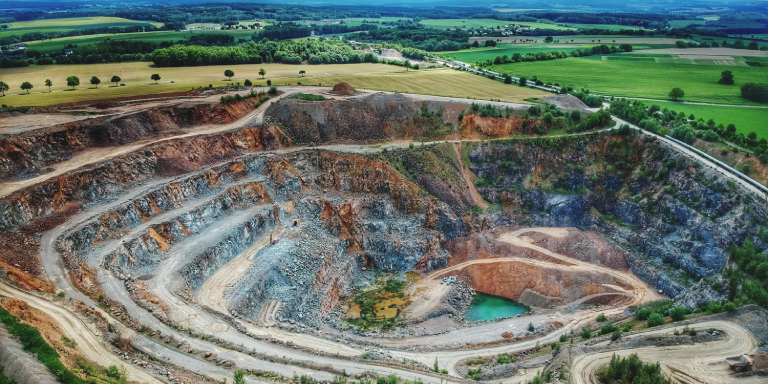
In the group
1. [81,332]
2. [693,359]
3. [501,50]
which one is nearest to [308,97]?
[81,332]

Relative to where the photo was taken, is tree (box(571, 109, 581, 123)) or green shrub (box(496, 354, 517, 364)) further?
tree (box(571, 109, 581, 123))

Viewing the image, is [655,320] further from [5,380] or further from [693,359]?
[5,380]

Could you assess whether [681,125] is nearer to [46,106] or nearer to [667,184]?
[667,184]

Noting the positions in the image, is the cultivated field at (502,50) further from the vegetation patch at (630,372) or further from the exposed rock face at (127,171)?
the vegetation patch at (630,372)

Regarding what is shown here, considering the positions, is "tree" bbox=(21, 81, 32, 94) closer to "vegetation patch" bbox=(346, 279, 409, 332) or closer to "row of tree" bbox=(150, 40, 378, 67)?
"row of tree" bbox=(150, 40, 378, 67)

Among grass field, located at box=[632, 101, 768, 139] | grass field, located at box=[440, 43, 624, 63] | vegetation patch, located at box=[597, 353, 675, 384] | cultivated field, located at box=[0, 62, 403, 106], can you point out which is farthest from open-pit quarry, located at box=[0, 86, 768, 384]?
grass field, located at box=[440, 43, 624, 63]

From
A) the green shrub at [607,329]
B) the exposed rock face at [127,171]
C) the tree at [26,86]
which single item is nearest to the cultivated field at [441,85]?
the exposed rock face at [127,171]
